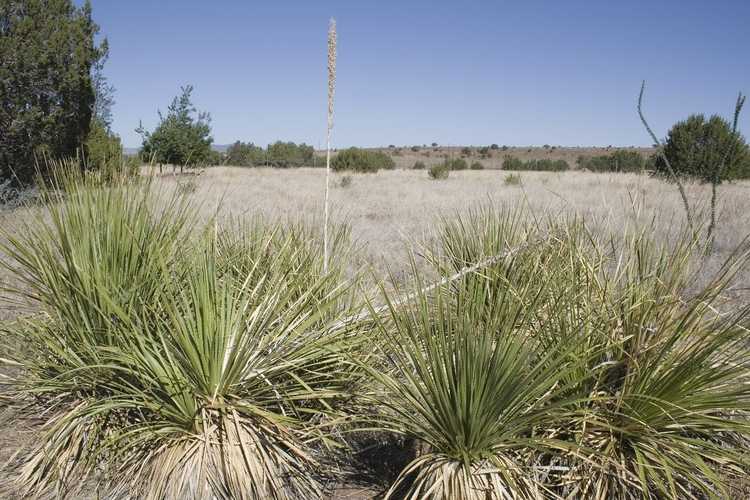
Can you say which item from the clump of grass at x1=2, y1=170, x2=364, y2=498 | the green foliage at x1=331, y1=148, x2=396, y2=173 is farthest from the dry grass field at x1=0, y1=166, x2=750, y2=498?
the green foliage at x1=331, y1=148, x2=396, y2=173

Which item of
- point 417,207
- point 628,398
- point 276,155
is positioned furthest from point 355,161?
point 628,398

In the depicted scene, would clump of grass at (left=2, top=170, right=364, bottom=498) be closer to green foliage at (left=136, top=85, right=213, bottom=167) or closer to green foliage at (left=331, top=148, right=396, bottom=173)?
green foliage at (left=136, top=85, right=213, bottom=167)

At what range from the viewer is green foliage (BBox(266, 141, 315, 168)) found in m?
46.7

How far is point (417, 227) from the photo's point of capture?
10883 millimetres

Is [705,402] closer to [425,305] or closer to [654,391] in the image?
[654,391]

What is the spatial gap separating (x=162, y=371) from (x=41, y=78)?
12.9 meters

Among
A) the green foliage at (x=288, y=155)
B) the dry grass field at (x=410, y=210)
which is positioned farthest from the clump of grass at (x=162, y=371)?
the green foliage at (x=288, y=155)

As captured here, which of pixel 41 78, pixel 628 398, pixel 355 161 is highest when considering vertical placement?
pixel 41 78

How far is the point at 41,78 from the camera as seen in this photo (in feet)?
39.8

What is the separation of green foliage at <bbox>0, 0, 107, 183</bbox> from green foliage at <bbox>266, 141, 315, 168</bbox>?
32886 mm

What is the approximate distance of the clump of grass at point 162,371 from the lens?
2164 mm

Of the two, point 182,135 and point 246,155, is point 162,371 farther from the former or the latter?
point 246,155

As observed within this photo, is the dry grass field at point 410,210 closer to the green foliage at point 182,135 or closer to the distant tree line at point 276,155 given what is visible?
the green foliage at point 182,135

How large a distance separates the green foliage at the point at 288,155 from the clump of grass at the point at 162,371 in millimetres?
44664
